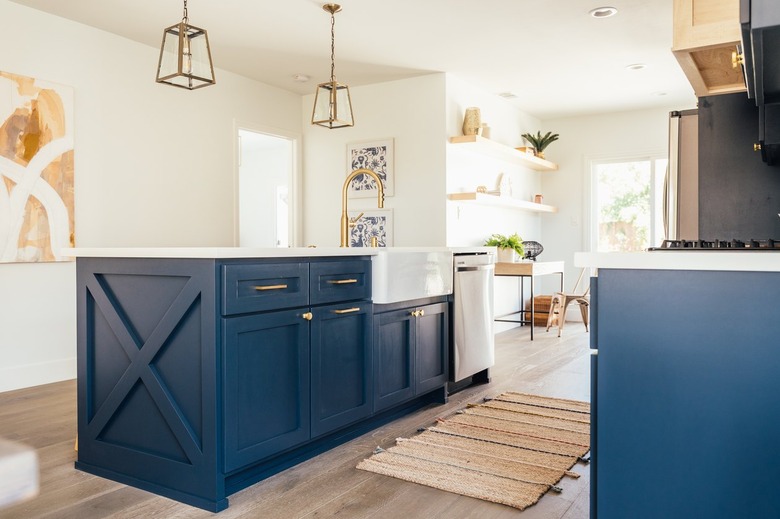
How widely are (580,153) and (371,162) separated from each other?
3050mm

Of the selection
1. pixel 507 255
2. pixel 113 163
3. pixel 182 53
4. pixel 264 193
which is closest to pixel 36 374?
pixel 113 163

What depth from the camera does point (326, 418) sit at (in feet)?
8.23

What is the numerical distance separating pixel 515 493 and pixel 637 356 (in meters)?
1.03

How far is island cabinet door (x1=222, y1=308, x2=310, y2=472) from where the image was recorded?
2080 millimetres

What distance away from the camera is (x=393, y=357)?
9.82ft

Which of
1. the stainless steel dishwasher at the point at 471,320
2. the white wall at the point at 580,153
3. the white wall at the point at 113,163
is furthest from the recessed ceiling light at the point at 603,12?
the white wall at the point at 580,153

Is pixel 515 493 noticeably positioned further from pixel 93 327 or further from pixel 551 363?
pixel 551 363

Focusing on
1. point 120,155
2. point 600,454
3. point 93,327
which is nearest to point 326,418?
point 93,327

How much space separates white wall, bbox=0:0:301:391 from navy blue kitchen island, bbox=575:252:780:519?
12.6 feet

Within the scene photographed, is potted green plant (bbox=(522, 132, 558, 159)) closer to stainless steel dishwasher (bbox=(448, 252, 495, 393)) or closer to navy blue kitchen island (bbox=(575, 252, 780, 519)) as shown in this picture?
stainless steel dishwasher (bbox=(448, 252, 495, 393))

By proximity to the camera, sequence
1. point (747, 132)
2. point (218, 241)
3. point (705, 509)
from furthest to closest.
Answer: point (218, 241) → point (747, 132) → point (705, 509)

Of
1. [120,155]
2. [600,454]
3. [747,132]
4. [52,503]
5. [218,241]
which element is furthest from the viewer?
[218,241]

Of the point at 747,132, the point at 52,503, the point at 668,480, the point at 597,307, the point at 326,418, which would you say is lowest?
the point at 52,503

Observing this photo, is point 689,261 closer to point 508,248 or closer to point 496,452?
point 496,452
